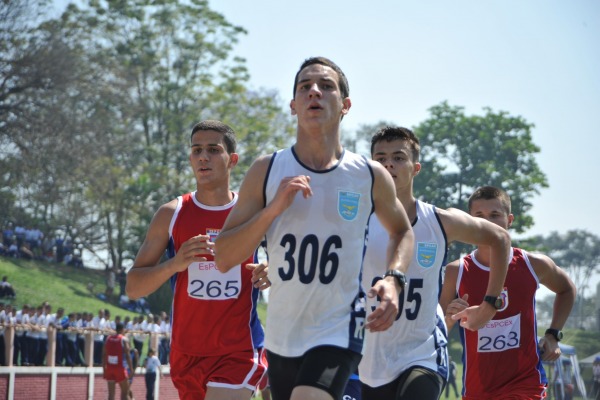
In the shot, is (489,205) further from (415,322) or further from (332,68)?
(332,68)

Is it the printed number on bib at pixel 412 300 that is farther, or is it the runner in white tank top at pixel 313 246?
the printed number on bib at pixel 412 300

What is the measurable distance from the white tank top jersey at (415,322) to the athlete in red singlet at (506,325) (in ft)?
5.07

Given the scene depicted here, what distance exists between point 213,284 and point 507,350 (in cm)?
278

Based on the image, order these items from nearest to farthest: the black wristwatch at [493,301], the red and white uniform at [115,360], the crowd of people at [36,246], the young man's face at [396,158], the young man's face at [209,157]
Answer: the black wristwatch at [493,301]
the young man's face at [396,158]
the young man's face at [209,157]
the red and white uniform at [115,360]
the crowd of people at [36,246]

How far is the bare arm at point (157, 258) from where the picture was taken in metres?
7.03

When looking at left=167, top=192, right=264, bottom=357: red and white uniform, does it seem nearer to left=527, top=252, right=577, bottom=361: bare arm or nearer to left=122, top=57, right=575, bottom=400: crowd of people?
left=122, top=57, right=575, bottom=400: crowd of people

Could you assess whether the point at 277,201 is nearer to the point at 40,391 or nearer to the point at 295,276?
the point at 295,276

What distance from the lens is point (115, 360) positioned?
28234 mm

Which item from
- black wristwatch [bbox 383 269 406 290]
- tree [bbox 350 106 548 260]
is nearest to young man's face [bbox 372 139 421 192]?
black wristwatch [bbox 383 269 406 290]

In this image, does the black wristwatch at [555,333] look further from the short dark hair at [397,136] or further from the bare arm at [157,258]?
the bare arm at [157,258]

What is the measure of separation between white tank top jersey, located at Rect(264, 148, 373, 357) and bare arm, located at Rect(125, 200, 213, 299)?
5.06ft

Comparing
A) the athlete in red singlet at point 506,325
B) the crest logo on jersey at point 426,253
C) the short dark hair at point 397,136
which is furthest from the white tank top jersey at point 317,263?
the athlete in red singlet at point 506,325

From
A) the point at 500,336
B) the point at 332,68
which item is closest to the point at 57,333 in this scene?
the point at 500,336

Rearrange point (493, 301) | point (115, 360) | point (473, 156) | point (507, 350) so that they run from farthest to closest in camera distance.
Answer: point (473, 156)
point (115, 360)
point (507, 350)
point (493, 301)
